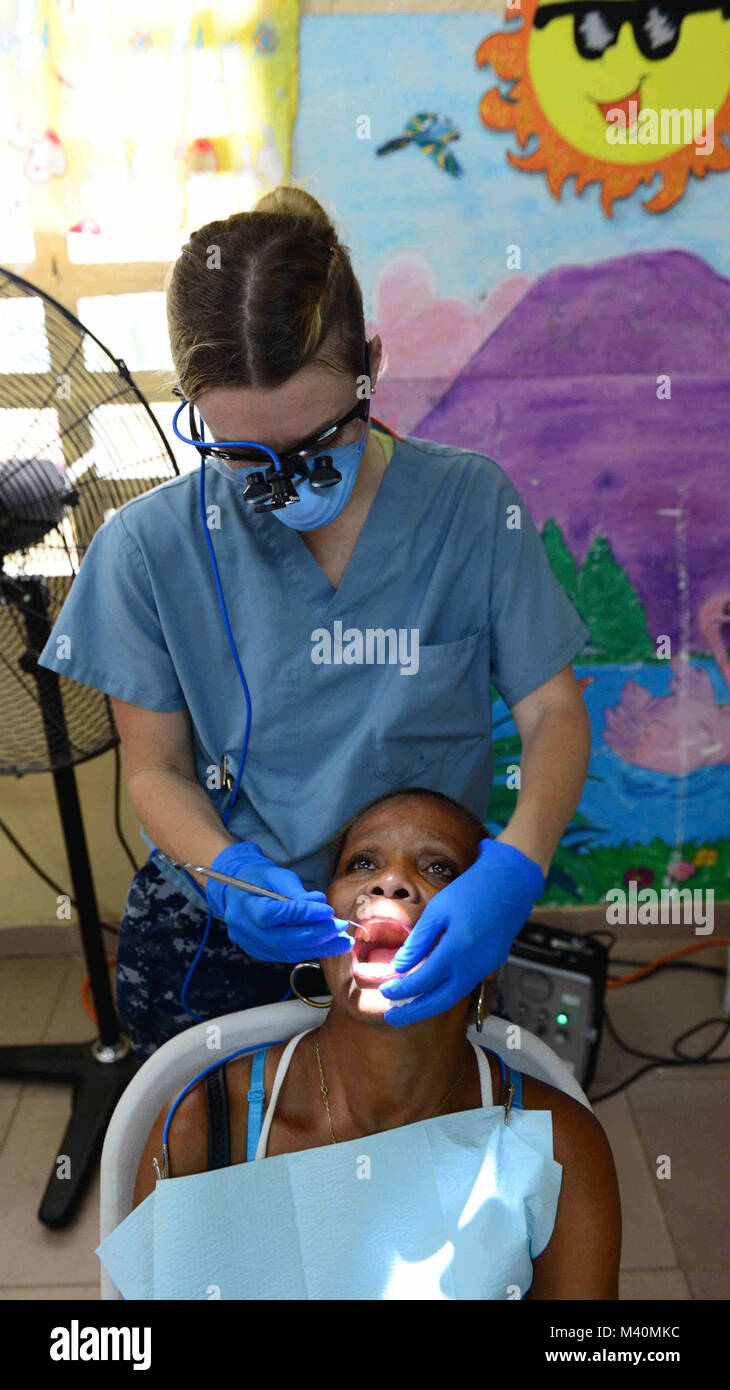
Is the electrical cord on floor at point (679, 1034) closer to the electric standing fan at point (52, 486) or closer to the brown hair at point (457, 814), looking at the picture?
the brown hair at point (457, 814)

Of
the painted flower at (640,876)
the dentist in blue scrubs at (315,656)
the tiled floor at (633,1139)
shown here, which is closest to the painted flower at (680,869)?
the painted flower at (640,876)

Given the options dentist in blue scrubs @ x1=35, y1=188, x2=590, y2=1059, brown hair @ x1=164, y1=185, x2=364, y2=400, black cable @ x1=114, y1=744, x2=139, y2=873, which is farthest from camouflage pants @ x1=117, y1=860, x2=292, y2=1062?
black cable @ x1=114, y1=744, x2=139, y2=873

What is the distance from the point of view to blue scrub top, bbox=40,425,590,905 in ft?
4.27

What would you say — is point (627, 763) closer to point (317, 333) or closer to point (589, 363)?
point (589, 363)

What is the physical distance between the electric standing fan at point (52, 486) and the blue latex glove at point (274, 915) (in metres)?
0.58

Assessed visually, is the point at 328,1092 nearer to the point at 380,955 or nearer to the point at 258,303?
the point at 380,955

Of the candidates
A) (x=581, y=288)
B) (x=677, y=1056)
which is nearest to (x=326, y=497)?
(x=581, y=288)

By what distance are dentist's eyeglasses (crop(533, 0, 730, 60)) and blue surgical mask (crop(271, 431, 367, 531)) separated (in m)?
1.04

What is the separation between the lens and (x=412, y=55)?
1.77 m

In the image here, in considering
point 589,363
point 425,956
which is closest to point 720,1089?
point 425,956

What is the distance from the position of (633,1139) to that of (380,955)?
1.05m

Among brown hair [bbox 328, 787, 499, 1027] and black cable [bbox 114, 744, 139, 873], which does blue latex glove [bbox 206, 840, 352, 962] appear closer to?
brown hair [bbox 328, 787, 499, 1027]

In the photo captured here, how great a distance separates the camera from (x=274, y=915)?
3.63ft

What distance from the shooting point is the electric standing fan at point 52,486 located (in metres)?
1.50
